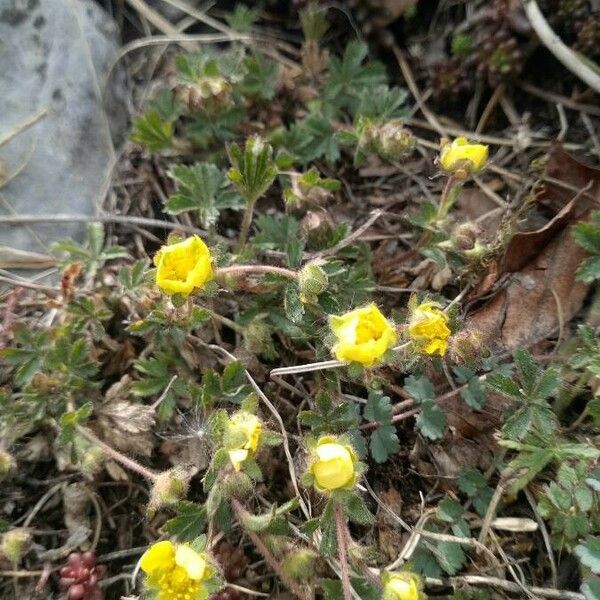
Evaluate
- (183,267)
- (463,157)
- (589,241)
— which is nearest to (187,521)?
(183,267)

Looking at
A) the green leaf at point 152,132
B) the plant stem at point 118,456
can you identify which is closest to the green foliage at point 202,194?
the green leaf at point 152,132

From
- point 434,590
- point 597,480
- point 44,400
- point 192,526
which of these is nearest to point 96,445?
point 44,400

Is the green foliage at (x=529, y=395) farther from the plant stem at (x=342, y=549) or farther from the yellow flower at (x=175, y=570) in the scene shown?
the yellow flower at (x=175, y=570)

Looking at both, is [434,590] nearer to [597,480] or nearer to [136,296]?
[597,480]

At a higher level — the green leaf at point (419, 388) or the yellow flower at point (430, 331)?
the yellow flower at point (430, 331)

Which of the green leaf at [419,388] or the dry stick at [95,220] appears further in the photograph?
the dry stick at [95,220]

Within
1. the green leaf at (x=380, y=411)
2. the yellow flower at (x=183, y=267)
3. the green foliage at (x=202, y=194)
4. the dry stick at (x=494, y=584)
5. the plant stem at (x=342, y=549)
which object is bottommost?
the dry stick at (x=494, y=584)

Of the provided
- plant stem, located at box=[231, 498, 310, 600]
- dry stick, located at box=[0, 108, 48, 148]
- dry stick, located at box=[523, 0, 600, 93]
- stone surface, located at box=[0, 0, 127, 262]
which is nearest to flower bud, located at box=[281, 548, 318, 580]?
plant stem, located at box=[231, 498, 310, 600]

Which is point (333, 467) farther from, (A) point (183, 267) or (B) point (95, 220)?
(B) point (95, 220)
